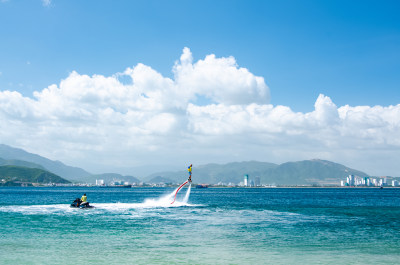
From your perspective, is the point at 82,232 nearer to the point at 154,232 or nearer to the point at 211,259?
the point at 154,232

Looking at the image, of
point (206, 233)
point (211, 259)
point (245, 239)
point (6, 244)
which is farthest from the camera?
point (206, 233)

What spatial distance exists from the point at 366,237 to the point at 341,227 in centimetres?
919

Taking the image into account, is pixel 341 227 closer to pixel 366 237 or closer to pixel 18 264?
pixel 366 237

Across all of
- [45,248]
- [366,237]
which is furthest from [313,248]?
Answer: [45,248]

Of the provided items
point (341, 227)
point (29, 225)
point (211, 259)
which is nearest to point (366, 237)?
point (341, 227)

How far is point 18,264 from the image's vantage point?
26203 mm

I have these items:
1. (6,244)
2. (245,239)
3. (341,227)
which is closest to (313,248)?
(245,239)

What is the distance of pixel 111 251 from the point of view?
3133 centimetres

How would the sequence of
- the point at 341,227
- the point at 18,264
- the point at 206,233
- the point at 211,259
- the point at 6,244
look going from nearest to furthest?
the point at 18,264 → the point at 211,259 → the point at 6,244 → the point at 206,233 → the point at 341,227

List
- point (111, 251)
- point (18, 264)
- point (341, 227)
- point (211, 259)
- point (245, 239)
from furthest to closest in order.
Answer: point (341, 227)
point (245, 239)
point (111, 251)
point (211, 259)
point (18, 264)

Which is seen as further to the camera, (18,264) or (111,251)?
(111,251)

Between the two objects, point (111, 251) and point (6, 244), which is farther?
point (6, 244)

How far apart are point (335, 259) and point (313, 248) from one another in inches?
191

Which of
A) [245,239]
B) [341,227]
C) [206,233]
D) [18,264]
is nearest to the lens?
[18,264]
